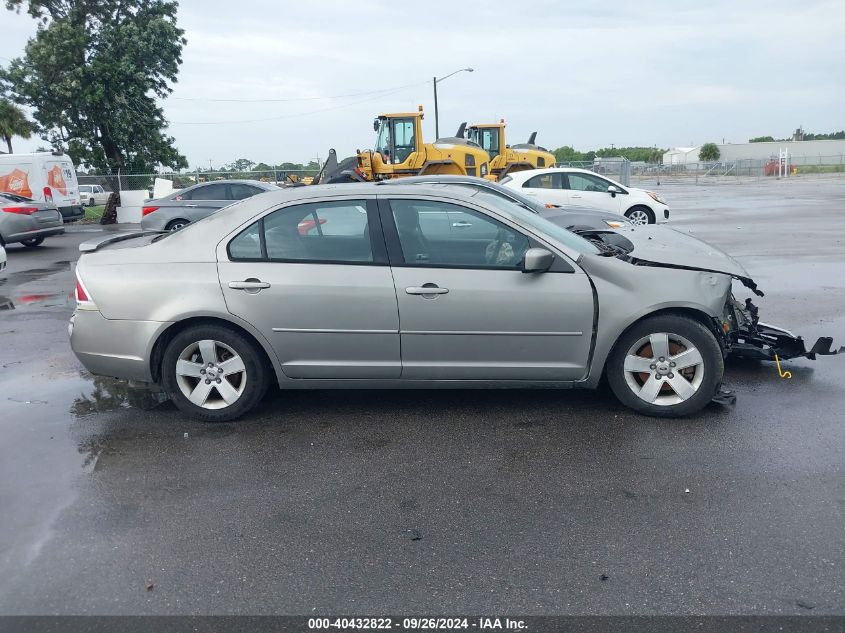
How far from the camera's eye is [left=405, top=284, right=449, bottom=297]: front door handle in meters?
4.87

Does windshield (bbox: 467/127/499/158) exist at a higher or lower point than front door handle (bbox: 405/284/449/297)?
higher

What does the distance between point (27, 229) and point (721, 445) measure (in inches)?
645

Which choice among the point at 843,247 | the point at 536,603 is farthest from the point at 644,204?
the point at 536,603

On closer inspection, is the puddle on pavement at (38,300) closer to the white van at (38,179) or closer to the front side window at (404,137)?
the front side window at (404,137)

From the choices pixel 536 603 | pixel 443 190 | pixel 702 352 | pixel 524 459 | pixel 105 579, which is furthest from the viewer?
pixel 443 190

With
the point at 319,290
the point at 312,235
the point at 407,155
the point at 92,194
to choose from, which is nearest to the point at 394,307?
the point at 319,290

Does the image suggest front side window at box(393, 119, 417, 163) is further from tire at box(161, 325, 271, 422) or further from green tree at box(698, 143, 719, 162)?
green tree at box(698, 143, 719, 162)

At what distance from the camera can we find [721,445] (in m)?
4.53

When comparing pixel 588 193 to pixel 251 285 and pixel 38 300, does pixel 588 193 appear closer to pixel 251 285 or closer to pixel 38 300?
pixel 38 300

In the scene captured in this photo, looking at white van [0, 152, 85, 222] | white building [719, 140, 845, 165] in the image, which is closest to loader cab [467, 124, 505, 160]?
white van [0, 152, 85, 222]

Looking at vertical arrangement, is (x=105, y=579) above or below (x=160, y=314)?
below

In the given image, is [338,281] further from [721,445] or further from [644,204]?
[644,204]

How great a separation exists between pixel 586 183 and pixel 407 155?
22.5 ft

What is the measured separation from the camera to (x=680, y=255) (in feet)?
17.5
